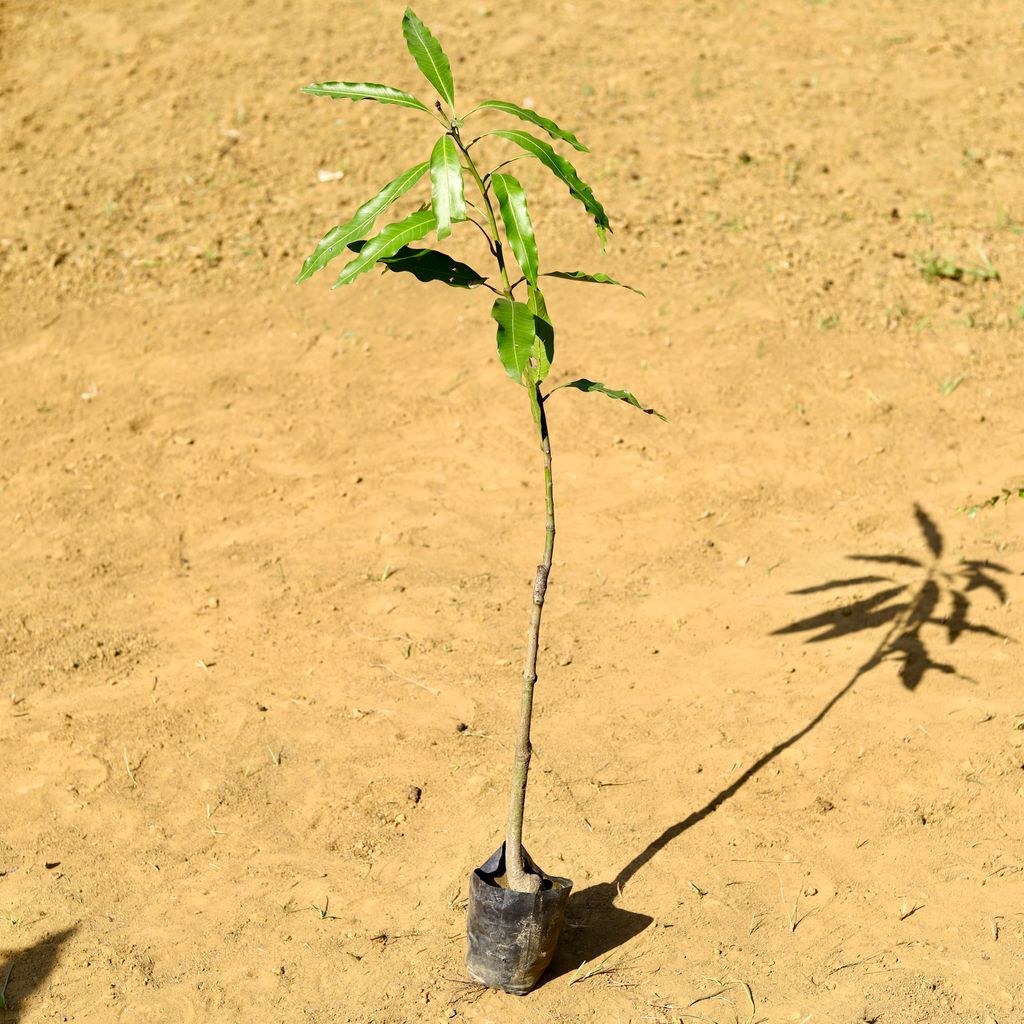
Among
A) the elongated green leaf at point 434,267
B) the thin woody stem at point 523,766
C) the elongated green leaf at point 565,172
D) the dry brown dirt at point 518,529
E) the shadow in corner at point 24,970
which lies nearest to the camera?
the elongated green leaf at point 565,172

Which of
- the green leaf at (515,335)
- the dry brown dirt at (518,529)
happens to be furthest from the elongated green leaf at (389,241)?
the dry brown dirt at (518,529)

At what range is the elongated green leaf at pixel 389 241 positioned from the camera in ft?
8.16

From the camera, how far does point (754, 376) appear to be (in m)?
5.46

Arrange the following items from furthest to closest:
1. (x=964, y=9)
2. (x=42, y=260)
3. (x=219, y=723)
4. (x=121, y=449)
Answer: (x=964, y=9) → (x=42, y=260) → (x=121, y=449) → (x=219, y=723)

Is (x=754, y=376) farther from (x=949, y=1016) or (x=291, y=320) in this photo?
(x=949, y=1016)

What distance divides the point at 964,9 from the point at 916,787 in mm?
5830

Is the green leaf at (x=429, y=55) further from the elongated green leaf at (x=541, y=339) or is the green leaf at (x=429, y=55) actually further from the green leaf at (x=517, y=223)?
the elongated green leaf at (x=541, y=339)

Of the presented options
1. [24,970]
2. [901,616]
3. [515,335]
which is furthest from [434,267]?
[901,616]

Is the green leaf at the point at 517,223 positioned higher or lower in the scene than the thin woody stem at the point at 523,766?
higher

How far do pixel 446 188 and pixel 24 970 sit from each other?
7.32 feet

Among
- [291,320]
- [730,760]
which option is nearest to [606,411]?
[291,320]

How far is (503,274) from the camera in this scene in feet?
8.57

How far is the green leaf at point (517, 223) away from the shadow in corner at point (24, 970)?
2.13 meters

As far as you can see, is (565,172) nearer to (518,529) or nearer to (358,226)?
(358,226)
